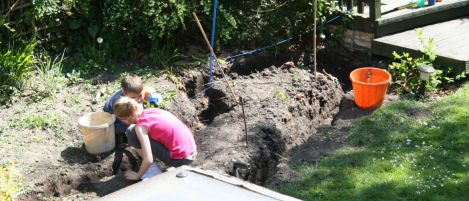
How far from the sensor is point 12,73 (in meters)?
6.41

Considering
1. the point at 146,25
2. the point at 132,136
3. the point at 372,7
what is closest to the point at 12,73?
the point at 146,25

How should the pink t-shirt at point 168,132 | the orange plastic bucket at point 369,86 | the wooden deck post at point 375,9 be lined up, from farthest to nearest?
the wooden deck post at point 375,9, the orange plastic bucket at point 369,86, the pink t-shirt at point 168,132

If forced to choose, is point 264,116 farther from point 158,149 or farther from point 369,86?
point 158,149

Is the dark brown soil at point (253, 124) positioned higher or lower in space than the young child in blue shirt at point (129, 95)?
lower

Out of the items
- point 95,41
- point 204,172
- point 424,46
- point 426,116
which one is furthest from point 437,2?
point 204,172

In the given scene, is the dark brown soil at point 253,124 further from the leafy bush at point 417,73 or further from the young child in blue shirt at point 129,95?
the leafy bush at point 417,73

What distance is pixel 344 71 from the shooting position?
24.6 feet

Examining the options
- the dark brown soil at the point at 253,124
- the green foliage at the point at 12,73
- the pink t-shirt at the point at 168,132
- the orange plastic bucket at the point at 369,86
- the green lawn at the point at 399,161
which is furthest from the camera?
the green foliage at the point at 12,73

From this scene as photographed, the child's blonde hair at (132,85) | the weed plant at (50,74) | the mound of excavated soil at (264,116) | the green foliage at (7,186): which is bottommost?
the mound of excavated soil at (264,116)

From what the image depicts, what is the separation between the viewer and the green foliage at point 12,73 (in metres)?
6.33

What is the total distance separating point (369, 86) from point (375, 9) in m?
1.80

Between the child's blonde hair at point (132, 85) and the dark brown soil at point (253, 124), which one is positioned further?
the child's blonde hair at point (132, 85)

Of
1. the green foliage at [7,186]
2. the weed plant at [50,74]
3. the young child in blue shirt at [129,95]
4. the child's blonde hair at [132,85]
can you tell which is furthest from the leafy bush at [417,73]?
the green foliage at [7,186]

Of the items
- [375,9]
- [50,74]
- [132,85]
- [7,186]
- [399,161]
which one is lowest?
[399,161]
